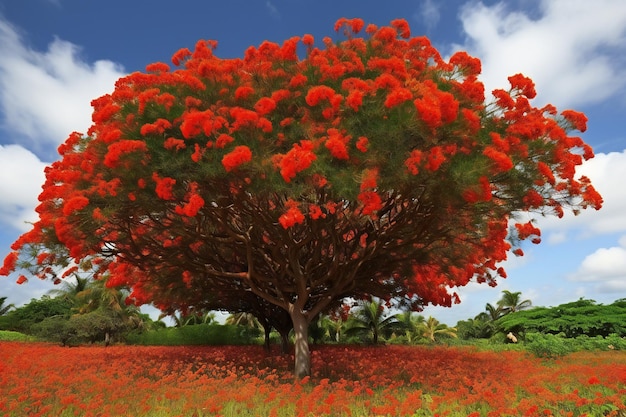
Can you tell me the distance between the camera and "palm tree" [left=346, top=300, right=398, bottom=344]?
3272cm

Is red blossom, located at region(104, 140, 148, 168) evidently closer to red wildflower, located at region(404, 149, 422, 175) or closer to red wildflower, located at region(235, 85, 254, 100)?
red wildflower, located at region(235, 85, 254, 100)

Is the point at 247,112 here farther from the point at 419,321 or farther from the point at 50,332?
the point at 419,321

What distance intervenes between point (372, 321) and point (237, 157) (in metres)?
25.2

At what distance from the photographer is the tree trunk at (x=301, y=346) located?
14547 mm

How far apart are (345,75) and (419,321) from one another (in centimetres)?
3411

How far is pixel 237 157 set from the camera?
10.1 meters

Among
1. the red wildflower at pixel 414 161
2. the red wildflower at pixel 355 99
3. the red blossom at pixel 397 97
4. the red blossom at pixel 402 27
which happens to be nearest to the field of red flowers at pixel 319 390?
the red wildflower at pixel 414 161

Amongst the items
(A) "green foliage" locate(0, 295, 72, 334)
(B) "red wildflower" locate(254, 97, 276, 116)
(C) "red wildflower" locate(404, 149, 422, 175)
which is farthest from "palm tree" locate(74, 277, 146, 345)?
(C) "red wildflower" locate(404, 149, 422, 175)

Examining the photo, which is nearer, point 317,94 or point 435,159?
point 435,159

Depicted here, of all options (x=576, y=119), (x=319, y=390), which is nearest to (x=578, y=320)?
(x=576, y=119)

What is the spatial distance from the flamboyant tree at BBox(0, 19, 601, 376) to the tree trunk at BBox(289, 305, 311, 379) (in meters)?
0.06

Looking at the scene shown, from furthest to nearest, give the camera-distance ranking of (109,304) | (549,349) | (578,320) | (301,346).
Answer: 1. (109,304)
2. (578,320)
3. (549,349)
4. (301,346)

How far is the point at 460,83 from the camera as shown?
12.2 meters

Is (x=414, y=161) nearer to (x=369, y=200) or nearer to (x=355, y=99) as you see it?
(x=369, y=200)
